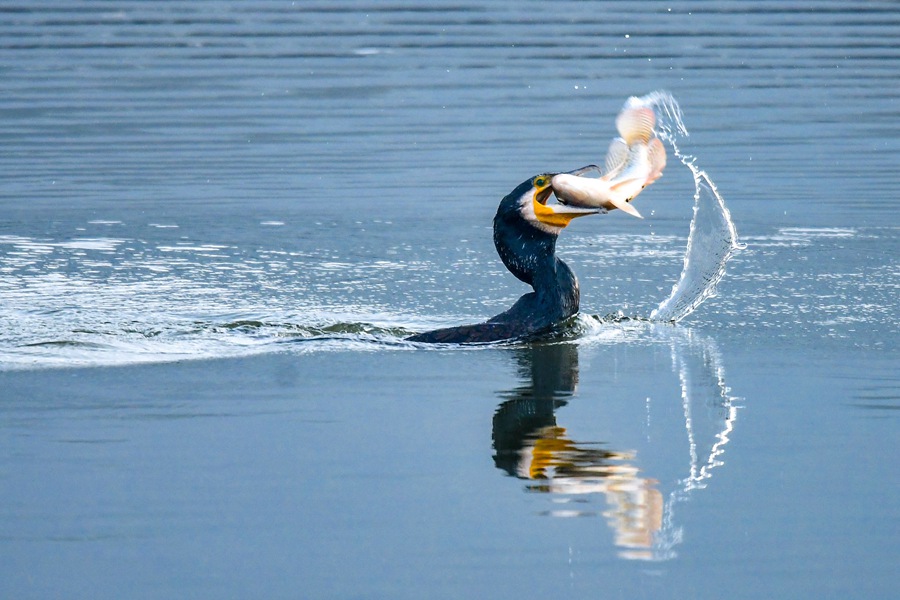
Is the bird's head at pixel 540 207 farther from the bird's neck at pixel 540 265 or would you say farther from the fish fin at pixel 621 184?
the fish fin at pixel 621 184

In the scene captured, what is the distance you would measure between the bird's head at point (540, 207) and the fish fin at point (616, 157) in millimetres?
283

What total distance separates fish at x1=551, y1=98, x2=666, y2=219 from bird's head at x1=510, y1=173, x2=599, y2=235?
0.63 feet

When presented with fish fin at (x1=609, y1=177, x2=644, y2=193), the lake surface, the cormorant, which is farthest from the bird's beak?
the lake surface

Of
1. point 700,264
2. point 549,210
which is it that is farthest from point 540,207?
point 700,264

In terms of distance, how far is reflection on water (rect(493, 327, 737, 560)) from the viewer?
4.59m

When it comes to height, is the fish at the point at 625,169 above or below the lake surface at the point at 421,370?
above

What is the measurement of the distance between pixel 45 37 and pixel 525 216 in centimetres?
2012

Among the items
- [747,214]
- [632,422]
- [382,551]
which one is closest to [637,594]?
[382,551]

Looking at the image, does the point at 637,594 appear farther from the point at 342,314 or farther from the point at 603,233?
the point at 603,233

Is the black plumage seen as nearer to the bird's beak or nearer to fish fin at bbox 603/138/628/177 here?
the bird's beak

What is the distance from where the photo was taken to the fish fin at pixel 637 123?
22.8 feet

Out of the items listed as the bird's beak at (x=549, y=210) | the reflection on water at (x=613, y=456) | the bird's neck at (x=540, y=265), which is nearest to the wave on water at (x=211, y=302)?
the bird's neck at (x=540, y=265)

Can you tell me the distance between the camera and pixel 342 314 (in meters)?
8.41

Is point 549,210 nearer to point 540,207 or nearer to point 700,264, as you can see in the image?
point 540,207
